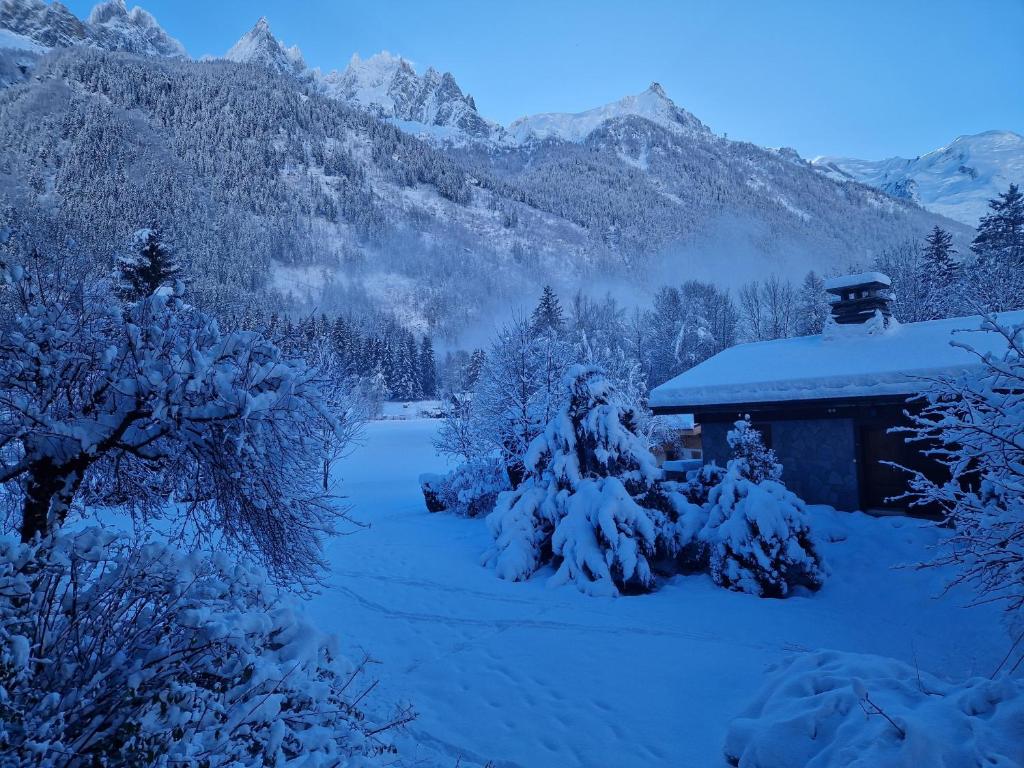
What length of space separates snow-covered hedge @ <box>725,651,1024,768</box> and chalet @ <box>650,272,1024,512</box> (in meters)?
6.35

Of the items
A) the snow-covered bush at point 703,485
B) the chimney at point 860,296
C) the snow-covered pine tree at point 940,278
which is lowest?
the snow-covered bush at point 703,485

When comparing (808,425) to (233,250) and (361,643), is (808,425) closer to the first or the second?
(361,643)

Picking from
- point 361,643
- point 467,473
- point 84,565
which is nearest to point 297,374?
point 84,565

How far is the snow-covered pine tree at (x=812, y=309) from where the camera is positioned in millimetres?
40562

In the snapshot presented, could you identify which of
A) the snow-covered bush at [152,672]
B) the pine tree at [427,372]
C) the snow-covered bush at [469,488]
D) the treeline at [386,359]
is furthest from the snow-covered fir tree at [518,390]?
the pine tree at [427,372]

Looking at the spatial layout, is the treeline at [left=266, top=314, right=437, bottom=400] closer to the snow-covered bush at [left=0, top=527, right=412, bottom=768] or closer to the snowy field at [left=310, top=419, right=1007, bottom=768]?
the snowy field at [left=310, top=419, right=1007, bottom=768]

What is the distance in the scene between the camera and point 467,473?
17641 mm

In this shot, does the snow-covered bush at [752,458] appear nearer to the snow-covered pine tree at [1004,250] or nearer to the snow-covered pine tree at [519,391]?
the snow-covered pine tree at [519,391]

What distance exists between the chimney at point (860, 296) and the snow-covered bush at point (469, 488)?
11034mm

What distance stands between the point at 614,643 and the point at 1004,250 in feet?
139

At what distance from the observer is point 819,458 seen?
1131 centimetres

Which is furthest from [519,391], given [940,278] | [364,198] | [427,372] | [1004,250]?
[364,198]

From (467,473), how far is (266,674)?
14911 mm

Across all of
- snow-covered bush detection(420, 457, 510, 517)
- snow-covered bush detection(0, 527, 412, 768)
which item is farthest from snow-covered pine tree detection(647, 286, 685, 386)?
snow-covered bush detection(0, 527, 412, 768)
